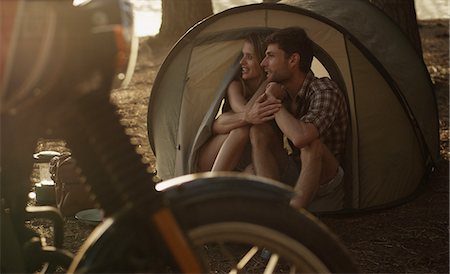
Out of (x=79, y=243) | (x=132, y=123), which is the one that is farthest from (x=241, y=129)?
(x=132, y=123)

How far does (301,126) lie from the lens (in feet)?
17.7

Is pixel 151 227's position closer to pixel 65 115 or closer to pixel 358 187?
pixel 65 115

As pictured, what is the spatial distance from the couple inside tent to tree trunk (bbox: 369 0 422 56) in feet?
7.51

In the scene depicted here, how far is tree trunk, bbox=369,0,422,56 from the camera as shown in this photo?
26.2ft

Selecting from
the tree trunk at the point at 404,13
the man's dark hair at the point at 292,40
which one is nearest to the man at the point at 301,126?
the man's dark hair at the point at 292,40

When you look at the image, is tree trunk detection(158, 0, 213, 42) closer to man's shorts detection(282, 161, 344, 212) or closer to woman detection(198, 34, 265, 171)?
woman detection(198, 34, 265, 171)

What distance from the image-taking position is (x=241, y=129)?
18.6ft

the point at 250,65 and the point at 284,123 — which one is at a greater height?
the point at 250,65

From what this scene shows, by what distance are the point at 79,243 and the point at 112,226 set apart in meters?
3.04

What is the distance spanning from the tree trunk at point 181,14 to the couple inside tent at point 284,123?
4.45m

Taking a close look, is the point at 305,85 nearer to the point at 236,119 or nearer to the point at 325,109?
the point at 325,109

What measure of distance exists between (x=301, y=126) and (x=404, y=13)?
303cm

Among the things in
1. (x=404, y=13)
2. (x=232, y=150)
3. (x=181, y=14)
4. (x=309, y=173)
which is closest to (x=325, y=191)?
(x=309, y=173)

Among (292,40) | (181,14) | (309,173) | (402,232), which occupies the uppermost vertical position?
(292,40)
